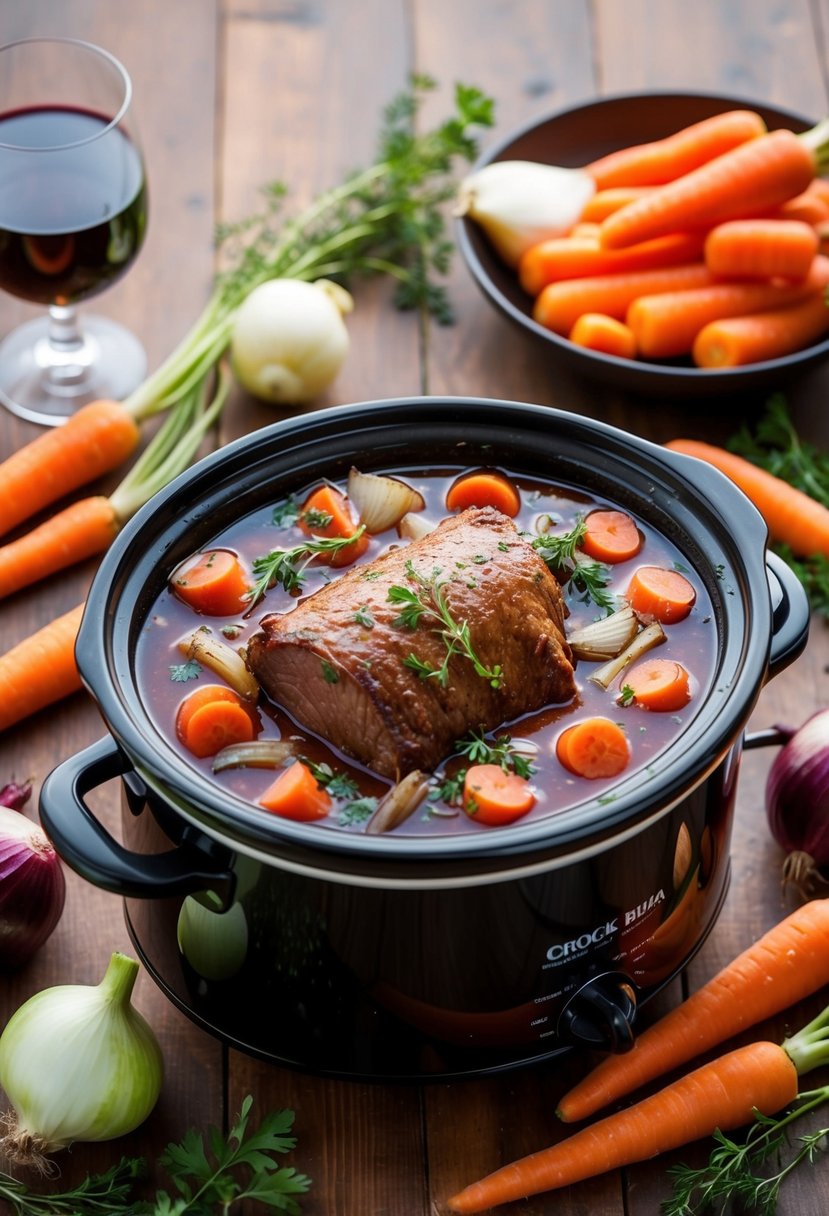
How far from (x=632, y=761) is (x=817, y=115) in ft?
9.65

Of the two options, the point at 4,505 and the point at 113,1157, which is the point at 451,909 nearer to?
the point at 113,1157

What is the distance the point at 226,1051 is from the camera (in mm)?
2664

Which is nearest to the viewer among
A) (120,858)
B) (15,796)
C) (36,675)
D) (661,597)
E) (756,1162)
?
(120,858)

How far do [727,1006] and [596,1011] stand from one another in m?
0.36

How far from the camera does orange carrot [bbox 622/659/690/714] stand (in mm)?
2418

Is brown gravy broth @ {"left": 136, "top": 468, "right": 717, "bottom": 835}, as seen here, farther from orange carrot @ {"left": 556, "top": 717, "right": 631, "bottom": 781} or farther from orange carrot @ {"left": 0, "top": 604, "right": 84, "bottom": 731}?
orange carrot @ {"left": 0, "top": 604, "right": 84, "bottom": 731}

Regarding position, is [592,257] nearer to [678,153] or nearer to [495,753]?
[678,153]

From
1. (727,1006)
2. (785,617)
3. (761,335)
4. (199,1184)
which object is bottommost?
(199,1184)

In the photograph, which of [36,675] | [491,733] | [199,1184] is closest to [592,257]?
[36,675]

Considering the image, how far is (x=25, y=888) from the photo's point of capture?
2672 millimetres

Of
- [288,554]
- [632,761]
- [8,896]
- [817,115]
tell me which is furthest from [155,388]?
[817,115]

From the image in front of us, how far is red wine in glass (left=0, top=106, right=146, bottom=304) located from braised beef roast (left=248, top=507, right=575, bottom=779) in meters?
1.41

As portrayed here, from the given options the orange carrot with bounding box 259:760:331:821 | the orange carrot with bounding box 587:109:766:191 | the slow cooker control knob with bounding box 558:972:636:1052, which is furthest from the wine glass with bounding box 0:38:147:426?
the slow cooker control knob with bounding box 558:972:636:1052

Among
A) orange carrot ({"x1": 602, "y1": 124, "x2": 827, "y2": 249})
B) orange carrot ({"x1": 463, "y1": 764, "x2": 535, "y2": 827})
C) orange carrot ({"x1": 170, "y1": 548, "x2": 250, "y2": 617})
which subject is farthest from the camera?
orange carrot ({"x1": 602, "y1": 124, "x2": 827, "y2": 249})
